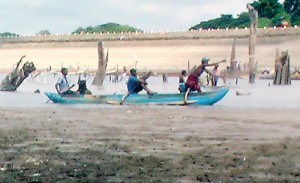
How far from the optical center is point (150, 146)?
53.3 ft

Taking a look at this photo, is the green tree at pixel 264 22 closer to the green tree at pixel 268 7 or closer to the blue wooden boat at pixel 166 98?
the green tree at pixel 268 7

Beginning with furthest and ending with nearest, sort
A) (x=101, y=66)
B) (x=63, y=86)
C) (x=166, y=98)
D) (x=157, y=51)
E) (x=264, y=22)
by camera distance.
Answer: (x=264, y=22)
(x=157, y=51)
(x=101, y=66)
(x=63, y=86)
(x=166, y=98)

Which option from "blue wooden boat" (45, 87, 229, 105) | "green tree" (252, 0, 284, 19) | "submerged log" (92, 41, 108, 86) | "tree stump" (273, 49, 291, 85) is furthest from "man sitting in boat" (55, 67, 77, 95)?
"green tree" (252, 0, 284, 19)

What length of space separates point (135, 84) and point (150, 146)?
11.7 metres

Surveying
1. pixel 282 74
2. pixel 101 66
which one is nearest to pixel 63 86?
pixel 101 66

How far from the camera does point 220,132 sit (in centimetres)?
1916

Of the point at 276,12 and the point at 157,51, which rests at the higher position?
the point at 276,12

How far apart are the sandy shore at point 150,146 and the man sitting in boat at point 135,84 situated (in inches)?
63.3

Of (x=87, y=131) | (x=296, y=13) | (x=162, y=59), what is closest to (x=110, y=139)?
(x=87, y=131)

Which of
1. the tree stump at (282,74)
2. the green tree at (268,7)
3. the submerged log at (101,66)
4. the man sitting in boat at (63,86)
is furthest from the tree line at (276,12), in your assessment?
the man sitting in boat at (63,86)

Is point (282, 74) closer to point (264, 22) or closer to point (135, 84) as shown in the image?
point (135, 84)

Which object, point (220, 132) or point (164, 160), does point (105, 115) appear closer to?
point (220, 132)

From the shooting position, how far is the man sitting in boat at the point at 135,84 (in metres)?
27.3

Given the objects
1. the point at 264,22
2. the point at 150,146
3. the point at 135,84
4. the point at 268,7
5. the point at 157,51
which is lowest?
the point at 150,146
